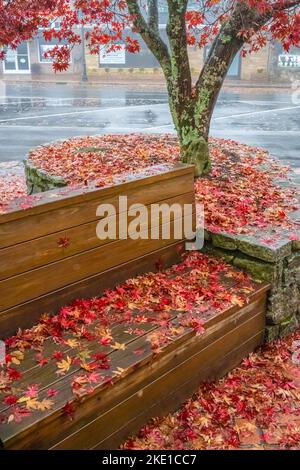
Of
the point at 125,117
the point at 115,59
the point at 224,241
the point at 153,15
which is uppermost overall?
the point at 115,59

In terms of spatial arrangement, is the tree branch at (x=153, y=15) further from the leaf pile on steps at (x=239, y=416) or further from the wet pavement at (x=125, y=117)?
the leaf pile on steps at (x=239, y=416)

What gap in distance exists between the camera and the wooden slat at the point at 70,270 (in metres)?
3.14

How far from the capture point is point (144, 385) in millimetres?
2980

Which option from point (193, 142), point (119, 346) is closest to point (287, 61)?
point (193, 142)

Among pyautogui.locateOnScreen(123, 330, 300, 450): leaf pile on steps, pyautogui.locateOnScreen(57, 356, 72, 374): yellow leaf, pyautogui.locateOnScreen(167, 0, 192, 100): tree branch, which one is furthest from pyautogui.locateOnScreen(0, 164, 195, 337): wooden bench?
pyautogui.locateOnScreen(167, 0, 192, 100): tree branch

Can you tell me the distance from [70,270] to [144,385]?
3.54 ft

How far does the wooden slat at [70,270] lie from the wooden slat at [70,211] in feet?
0.90

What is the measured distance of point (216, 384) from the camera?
3604 mm

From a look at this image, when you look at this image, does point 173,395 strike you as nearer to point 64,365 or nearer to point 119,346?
point 119,346

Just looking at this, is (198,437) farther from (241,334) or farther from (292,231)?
(292,231)


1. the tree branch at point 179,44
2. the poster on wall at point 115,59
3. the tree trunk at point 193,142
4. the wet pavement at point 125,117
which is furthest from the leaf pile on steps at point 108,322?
the poster on wall at point 115,59

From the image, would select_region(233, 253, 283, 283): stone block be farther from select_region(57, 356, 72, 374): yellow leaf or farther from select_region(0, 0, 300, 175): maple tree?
select_region(0, 0, 300, 175): maple tree

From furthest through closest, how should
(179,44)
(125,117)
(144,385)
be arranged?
(125,117) < (179,44) < (144,385)

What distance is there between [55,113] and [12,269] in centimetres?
1532
